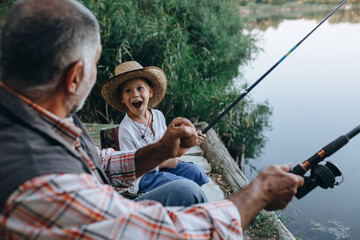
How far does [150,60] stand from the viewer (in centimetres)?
475

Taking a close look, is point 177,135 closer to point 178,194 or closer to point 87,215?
point 178,194

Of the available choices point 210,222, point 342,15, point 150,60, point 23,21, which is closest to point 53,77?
point 23,21

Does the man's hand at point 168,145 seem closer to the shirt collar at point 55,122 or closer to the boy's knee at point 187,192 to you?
the boy's knee at point 187,192

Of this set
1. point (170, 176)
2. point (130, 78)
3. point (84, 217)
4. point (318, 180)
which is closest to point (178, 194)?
point (318, 180)

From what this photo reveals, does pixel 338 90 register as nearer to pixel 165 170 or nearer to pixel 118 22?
pixel 118 22

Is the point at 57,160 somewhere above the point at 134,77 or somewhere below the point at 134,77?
above

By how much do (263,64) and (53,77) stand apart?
9092 millimetres

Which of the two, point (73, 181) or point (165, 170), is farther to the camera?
point (165, 170)

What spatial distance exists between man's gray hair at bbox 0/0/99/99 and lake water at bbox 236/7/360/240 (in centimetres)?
279

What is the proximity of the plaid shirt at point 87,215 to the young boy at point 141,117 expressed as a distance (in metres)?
1.29

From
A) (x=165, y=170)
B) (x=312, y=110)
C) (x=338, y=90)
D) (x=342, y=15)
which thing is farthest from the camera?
(x=342, y=15)

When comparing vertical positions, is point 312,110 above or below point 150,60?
above

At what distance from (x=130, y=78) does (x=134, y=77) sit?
32mm

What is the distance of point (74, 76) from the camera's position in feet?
3.20
